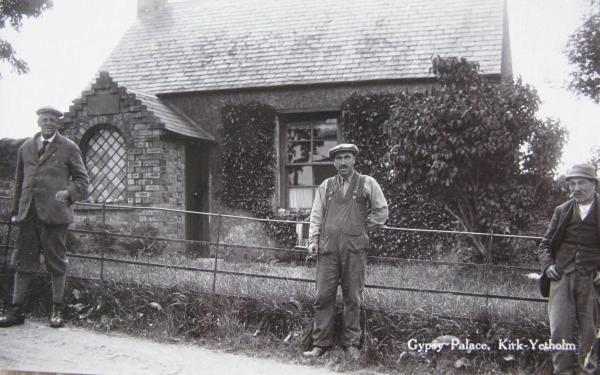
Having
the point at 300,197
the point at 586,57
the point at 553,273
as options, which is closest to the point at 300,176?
the point at 300,197

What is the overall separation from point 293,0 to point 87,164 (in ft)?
21.8

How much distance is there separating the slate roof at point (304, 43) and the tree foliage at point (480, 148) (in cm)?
235

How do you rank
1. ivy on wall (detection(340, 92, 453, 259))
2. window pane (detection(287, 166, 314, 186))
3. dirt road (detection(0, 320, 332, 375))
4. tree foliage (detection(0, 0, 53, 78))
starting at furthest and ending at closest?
window pane (detection(287, 166, 314, 186))
ivy on wall (detection(340, 92, 453, 259))
tree foliage (detection(0, 0, 53, 78))
dirt road (detection(0, 320, 332, 375))

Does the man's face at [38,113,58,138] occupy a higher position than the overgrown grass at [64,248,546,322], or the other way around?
the man's face at [38,113,58,138]

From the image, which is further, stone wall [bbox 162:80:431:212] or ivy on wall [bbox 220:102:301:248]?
ivy on wall [bbox 220:102:301:248]

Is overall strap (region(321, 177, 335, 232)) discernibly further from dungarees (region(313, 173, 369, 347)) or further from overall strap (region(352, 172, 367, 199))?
overall strap (region(352, 172, 367, 199))

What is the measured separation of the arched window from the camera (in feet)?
35.0

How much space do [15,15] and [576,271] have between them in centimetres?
622

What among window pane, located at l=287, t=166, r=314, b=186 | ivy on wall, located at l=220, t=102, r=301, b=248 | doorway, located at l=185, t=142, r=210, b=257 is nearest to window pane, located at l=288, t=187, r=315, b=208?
window pane, located at l=287, t=166, r=314, b=186

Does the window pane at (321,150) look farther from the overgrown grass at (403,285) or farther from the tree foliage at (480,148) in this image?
the overgrown grass at (403,285)

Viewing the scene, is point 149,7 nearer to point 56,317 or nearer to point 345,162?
point 56,317

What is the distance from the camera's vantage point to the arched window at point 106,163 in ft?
35.0

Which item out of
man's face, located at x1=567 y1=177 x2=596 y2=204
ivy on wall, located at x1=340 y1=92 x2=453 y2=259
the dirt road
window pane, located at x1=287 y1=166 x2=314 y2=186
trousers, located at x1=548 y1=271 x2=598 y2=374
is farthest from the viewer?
window pane, located at x1=287 y1=166 x2=314 y2=186

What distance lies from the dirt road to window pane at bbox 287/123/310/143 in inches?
271
